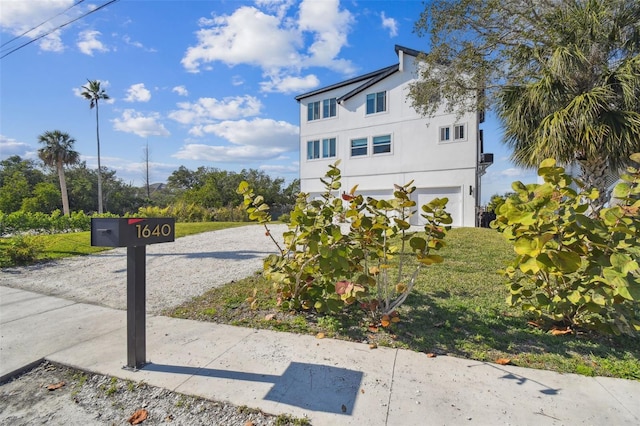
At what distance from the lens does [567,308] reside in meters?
2.99

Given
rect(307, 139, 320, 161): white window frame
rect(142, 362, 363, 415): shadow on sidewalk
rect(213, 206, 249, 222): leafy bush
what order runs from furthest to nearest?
rect(213, 206, 249, 222): leafy bush
rect(307, 139, 320, 161): white window frame
rect(142, 362, 363, 415): shadow on sidewalk

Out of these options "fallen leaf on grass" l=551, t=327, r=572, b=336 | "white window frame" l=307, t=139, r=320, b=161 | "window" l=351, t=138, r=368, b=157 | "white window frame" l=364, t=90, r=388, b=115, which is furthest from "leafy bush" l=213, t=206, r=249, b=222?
"fallen leaf on grass" l=551, t=327, r=572, b=336

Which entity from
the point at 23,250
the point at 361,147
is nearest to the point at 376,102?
the point at 361,147

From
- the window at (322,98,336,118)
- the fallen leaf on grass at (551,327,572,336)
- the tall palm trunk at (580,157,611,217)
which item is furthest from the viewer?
the window at (322,98,336,118)

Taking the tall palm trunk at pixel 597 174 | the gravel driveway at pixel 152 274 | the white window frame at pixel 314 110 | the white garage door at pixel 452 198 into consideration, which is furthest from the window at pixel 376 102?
the gravel driveway at pixel 152 274

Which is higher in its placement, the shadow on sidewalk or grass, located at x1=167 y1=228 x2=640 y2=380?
grass, located at x1=167 y1=228 x2=640 y2=380

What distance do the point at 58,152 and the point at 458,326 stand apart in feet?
118

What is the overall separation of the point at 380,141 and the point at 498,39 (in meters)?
9.47

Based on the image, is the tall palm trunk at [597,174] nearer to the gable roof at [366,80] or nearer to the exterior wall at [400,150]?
the exterior wall at [400,150]

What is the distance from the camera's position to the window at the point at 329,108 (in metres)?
20.8

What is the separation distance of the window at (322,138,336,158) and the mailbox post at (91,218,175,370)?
18.4 m

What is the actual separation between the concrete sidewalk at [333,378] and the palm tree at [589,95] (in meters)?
6.71

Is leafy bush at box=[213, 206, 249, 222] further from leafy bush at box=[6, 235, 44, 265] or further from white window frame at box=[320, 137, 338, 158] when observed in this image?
leafy bush at box=[6, 235, 44, 265]

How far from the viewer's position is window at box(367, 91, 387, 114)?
18.9 meters
